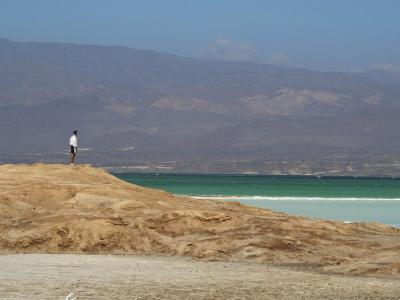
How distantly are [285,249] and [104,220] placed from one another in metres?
4.03

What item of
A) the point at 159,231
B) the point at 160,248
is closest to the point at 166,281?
the point at 160,248

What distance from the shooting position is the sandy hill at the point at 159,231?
21.1 meters

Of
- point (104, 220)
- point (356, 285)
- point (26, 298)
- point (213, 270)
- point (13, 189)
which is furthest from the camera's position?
point (13, 189)

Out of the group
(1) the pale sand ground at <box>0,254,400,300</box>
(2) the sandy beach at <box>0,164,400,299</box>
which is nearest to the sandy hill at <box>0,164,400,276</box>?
(2) the sandy beach at <box>0,164,400,299</box>

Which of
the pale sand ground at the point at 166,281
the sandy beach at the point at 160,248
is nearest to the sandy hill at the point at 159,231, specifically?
the sandy beach at the point at 160,248

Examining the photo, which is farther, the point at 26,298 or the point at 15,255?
the point at 15,255

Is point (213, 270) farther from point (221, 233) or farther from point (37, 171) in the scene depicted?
point (37, 171)

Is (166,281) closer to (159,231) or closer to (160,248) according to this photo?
(160,248)

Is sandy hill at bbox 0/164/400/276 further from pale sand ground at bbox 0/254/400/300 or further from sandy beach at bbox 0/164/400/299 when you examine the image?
pale sand ground at bbox 0/254/400/300

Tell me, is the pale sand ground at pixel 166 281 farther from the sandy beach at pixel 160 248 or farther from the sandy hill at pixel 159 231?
the sandy hill at pixel 159 231

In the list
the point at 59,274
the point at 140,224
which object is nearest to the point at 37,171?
the point at 140,224

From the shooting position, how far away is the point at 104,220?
74.9 feet

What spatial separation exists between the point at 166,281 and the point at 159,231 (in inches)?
252

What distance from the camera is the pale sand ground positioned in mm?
15273
